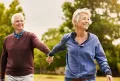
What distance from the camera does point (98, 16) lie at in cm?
5253

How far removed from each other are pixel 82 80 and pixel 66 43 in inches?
26.6

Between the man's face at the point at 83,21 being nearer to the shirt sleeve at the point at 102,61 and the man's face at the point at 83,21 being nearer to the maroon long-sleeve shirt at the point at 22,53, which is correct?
the shirt sleeve at the point at 102,61

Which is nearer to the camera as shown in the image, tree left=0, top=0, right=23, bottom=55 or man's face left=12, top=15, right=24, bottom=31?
man's face left=12, top=15, right=24, bottom=31

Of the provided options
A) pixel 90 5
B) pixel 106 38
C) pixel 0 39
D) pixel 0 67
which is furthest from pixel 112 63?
pixel 0 67

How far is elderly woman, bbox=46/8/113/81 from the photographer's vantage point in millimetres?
5895

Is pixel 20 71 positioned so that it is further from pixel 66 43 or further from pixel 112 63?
pixel 112 63

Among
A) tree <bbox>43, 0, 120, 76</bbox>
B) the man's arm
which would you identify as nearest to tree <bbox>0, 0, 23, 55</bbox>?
tree <bbox>43, 0, 120, 76</bbox>

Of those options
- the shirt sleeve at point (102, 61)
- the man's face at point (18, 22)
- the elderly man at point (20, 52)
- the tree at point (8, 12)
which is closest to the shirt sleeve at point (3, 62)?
the elderly man at point (20, 52)

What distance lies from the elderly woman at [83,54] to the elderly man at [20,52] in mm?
1491

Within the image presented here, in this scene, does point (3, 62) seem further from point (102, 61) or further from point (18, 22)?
point (102, 61)


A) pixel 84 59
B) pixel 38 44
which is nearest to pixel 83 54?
pixel 84 59

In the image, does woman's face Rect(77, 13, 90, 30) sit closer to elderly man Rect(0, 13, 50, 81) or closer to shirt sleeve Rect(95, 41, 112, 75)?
shirt sleeve Rect(95, 41, 112, 75)

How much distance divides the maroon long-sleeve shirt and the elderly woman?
149 cm

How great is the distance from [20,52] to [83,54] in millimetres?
1988
